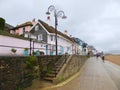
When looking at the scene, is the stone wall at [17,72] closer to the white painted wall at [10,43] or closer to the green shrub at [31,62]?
the green shrub at [31,62]

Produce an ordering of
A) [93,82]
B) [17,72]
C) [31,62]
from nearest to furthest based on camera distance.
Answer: [17,72] → [31,62] → [93,82]

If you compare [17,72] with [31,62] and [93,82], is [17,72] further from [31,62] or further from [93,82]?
[93,82]

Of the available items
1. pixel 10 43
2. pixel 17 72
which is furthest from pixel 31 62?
pixel 10 43

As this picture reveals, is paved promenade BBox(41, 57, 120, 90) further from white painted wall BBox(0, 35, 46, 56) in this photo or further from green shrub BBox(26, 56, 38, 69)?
white painted wall BBox(0, 35, 46, 56)

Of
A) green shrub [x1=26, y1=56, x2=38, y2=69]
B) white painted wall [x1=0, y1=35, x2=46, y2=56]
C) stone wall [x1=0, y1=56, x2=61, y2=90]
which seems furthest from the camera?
white painted wall [x1=0, y1=35, x2=46, y2=56]

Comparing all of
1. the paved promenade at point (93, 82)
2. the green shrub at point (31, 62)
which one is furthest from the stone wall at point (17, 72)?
the paved promenade at point (93, 82)

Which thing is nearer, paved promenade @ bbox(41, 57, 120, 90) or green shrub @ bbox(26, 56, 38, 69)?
green shrub @ bbox(26, 56, 38, 69)

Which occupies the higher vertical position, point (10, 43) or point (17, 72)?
point (10, 43)

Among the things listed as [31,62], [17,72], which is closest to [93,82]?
[31,62]

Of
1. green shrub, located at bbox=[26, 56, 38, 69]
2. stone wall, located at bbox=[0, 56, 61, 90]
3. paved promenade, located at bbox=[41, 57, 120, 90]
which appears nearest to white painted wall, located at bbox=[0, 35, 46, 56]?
paved promenade, located at bbox=[41, 57, 120, 90]

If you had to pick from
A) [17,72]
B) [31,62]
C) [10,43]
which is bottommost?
[17,72]

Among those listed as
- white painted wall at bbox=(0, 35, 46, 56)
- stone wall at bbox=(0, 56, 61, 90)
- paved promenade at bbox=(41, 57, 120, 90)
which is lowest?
paved promenade at bbox=(41, 57, 120, 90)

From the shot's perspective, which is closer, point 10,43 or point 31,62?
point 31,62

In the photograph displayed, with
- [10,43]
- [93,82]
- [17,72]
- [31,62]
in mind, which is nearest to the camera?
[17,72]
